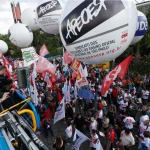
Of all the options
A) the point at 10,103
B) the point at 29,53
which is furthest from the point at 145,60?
the point at 10,103

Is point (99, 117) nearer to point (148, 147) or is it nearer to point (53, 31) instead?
point (148, 147)

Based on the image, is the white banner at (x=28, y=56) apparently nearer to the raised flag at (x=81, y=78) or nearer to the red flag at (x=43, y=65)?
the red flag at (x=43, y=65)

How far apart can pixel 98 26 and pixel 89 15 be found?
0.28 m

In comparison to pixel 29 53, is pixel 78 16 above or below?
above

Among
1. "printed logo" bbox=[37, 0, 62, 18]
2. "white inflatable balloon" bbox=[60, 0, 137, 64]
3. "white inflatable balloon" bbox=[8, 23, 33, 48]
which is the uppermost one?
"printed logo" bbox=[37, 0, 62, 18]

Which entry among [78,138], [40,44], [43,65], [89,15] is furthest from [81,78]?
[40,44]

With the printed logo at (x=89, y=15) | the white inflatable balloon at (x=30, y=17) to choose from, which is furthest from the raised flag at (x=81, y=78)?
the white inflatable balloon at (x=30, y=17)

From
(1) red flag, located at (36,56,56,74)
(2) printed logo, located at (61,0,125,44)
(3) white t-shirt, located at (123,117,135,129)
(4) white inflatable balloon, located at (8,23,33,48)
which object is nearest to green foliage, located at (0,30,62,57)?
(4) white inflatable balloon, located at (8,23,33,48)

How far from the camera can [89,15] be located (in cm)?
399

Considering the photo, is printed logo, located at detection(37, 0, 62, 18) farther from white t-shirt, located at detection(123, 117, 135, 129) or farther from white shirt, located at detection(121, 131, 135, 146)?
white shirt, located at detection(121, 131, 135, 146)

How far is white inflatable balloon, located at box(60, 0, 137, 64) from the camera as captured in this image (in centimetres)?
394

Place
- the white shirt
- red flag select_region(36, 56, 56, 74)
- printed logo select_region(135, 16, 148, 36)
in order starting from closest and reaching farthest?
the white shirt → printed logo select_region(135, 16, 148, 36) → red flag select_region(36, 56, 56, 74)

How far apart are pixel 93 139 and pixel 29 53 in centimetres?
653

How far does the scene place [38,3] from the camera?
29.4ft
